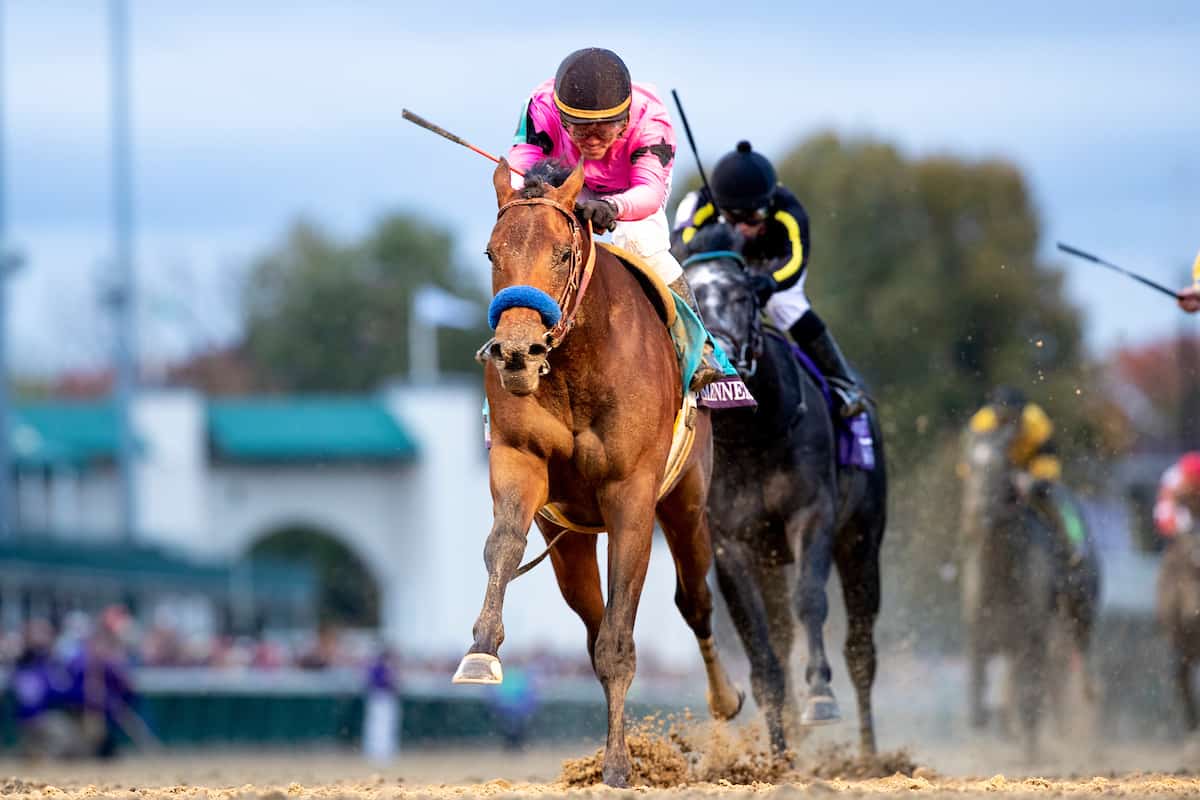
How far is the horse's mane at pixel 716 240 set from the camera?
10133mm

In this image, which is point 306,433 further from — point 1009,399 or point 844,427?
point 844,427

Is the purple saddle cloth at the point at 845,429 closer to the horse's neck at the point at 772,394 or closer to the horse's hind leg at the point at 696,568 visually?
the horse's neck at the point at 772,394

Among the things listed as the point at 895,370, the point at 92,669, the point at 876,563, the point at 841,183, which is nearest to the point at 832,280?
the point at 841,183

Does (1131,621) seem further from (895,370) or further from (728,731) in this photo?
(728,731)

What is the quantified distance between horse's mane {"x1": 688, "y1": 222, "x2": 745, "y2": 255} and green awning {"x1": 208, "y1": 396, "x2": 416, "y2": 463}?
3207 cm

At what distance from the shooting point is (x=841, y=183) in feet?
143

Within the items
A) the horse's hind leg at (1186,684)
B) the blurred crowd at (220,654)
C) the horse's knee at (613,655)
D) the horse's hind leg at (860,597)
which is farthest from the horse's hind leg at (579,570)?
the blurred crowd at (220,654)

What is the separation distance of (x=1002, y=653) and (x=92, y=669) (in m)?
9.16

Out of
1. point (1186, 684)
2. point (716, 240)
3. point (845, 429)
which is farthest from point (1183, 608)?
point (716, 240)

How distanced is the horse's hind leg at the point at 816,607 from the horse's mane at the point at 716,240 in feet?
4.75

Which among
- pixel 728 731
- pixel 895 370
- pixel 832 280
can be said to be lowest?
pixel 728 731

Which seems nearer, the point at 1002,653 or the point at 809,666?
the point at 809,666

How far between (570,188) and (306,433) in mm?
37265

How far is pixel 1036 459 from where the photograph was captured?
16688mm
